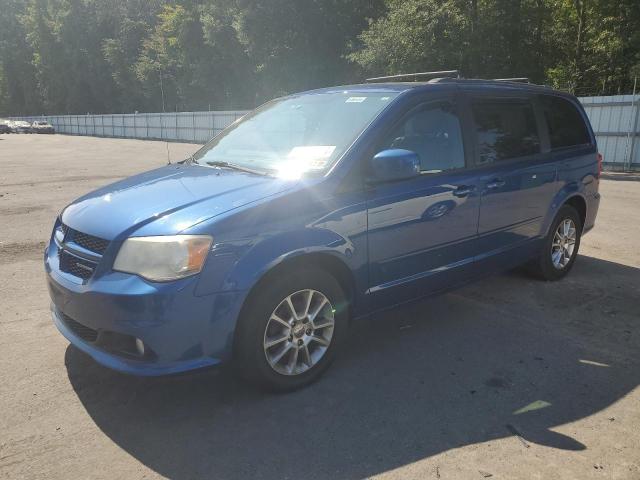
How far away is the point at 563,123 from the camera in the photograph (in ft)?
17.9

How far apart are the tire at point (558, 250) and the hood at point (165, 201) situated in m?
3.14

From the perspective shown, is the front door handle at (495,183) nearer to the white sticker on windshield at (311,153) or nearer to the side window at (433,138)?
the side window at (433,138)

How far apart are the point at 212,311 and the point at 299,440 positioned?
82 cm

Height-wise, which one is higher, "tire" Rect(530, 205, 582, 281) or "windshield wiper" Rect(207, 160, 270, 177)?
"windshield wiper" Rect(207, 160, 270, 177)

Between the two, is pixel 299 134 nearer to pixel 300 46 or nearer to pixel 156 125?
pixel 300 46

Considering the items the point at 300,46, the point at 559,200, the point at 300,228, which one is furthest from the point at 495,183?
the point at 300,46

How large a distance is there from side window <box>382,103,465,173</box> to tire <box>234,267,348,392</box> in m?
1.11

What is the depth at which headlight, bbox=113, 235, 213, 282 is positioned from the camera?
288cm

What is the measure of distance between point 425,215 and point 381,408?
1407mm

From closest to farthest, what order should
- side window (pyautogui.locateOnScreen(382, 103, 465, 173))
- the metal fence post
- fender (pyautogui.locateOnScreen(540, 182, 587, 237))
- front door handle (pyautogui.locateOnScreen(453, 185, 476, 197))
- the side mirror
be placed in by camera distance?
the side mirror, side window (pyautogui.locateOnScreen(382, 103, 465, 173)), front door handle (pyautogui.locateOnScreen(453, 185, 476, 197)), fender (pyautogui.locateOnScreen(540, 182, 587, 237)), the metal fence post

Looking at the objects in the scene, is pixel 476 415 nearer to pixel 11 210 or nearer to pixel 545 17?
pixel 11 210

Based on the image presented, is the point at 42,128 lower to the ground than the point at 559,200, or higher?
lower

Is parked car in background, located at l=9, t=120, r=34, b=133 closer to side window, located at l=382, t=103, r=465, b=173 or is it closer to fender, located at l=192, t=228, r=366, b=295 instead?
side window, located at l=382, t=103, r=465, b=173

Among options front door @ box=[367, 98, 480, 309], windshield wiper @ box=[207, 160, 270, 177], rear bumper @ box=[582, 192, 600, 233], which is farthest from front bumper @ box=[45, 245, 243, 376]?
rear bumper @ box=[582, 192, 600, 233]
